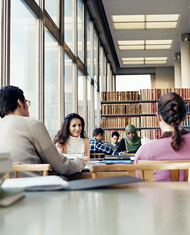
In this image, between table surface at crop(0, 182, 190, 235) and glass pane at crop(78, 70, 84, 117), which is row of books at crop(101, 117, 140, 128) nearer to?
glass pane at crop(78, 70, 84, 117)

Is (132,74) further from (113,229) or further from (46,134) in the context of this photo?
(113,229)

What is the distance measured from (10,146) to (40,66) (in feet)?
8.29

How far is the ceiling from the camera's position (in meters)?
9.03

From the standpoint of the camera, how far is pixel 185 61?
36.0ft

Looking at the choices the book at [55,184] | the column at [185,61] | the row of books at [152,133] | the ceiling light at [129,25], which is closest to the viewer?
the book at [55,184]

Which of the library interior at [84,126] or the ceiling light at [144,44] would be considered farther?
the ceiling light at [144,44]

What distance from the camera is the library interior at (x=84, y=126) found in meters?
0.69

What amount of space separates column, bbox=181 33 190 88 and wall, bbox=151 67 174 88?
15.5ft

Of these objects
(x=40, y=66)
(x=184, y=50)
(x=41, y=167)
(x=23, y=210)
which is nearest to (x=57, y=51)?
(x=40, y=66)

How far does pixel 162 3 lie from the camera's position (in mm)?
8977

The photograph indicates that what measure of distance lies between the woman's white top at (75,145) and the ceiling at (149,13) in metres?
5.31

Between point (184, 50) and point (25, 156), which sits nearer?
point (25, 156)

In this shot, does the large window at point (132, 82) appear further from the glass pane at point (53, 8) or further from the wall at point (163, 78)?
the glass pane at point (53, 8)

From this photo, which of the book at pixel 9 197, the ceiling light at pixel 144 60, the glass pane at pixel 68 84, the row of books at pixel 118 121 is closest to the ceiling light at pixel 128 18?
the row of books at pixel 118 121
